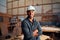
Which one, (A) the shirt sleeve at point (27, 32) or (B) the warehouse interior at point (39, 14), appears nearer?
(A) the shirt sleeve at point (27, 32)

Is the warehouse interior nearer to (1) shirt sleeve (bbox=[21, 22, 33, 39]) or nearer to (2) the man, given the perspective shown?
(2) the man

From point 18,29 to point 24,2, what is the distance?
3.09 meters

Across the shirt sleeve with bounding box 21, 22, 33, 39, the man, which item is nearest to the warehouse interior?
the man

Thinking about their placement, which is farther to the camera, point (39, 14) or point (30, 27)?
point (39, 14)

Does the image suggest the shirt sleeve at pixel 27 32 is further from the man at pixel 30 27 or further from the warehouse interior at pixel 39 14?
the warehouse interior at pixel 39 14

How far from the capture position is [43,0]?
958cm

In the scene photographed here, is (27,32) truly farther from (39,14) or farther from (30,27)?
(39,14)

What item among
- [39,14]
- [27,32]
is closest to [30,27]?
[27,32]

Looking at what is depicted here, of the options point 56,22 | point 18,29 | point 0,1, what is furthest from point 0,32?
point 56,22

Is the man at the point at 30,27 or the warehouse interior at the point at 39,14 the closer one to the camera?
the man at the point at 30,27

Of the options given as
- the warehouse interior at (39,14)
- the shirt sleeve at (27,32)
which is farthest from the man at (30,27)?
the warehouse interior at (39,14)

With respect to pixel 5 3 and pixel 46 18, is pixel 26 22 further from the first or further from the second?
pixel 5 3

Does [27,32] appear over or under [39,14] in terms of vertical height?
over

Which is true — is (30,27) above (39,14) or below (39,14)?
above
